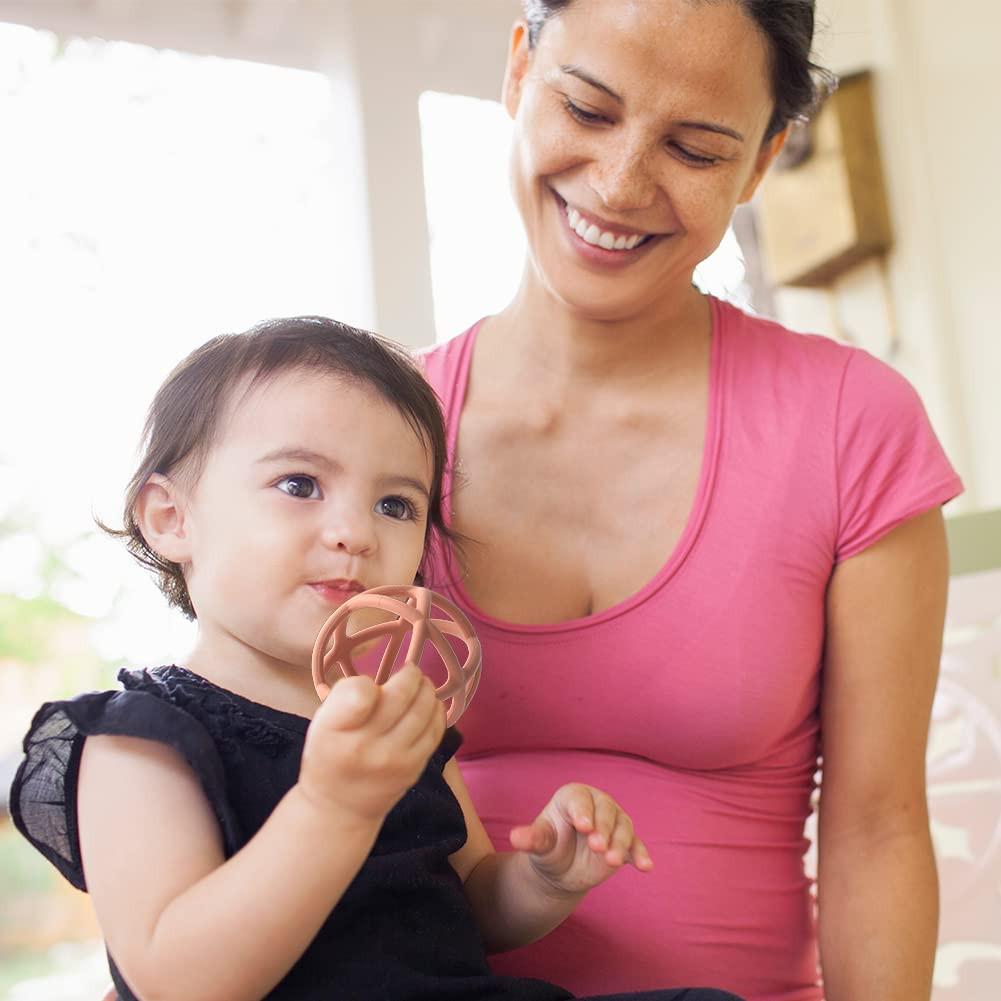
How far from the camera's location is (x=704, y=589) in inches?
56.2

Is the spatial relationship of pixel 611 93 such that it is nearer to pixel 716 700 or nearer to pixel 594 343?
pixel 594 343

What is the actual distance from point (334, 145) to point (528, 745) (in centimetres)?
201

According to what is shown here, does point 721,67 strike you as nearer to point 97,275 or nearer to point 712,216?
point 712,216

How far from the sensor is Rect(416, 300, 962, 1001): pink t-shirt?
1386 millimetres

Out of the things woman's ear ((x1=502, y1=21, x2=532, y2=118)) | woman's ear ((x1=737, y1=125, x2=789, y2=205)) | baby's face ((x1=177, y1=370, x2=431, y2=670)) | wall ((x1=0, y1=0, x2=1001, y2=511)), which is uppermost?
wall ((x1=0, y1=0, x2=1001, y2=511))

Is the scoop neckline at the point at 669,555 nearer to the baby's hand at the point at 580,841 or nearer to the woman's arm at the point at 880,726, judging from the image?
the woman's arm at the point at 880,726

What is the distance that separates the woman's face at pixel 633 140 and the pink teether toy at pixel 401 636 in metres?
0.56

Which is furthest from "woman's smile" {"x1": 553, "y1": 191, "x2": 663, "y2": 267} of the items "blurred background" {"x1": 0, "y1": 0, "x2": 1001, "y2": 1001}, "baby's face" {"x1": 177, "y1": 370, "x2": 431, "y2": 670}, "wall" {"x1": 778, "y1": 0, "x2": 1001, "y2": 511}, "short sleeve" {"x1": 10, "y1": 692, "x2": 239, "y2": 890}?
"wall" {"x1": 778, "y1": 0, "x2": 1001, "y2": 511}

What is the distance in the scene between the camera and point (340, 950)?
1020mm

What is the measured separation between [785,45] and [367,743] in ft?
3.20

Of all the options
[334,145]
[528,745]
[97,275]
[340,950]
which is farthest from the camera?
[334,145]

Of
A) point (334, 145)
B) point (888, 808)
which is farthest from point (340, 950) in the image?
point (334, 145)

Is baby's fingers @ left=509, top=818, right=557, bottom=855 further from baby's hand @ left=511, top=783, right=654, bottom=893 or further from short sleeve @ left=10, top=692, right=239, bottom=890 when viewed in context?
short sleeve @ left=10, top=692, right=239, bottom=890

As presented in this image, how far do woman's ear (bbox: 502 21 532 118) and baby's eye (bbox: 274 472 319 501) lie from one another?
637 mm
